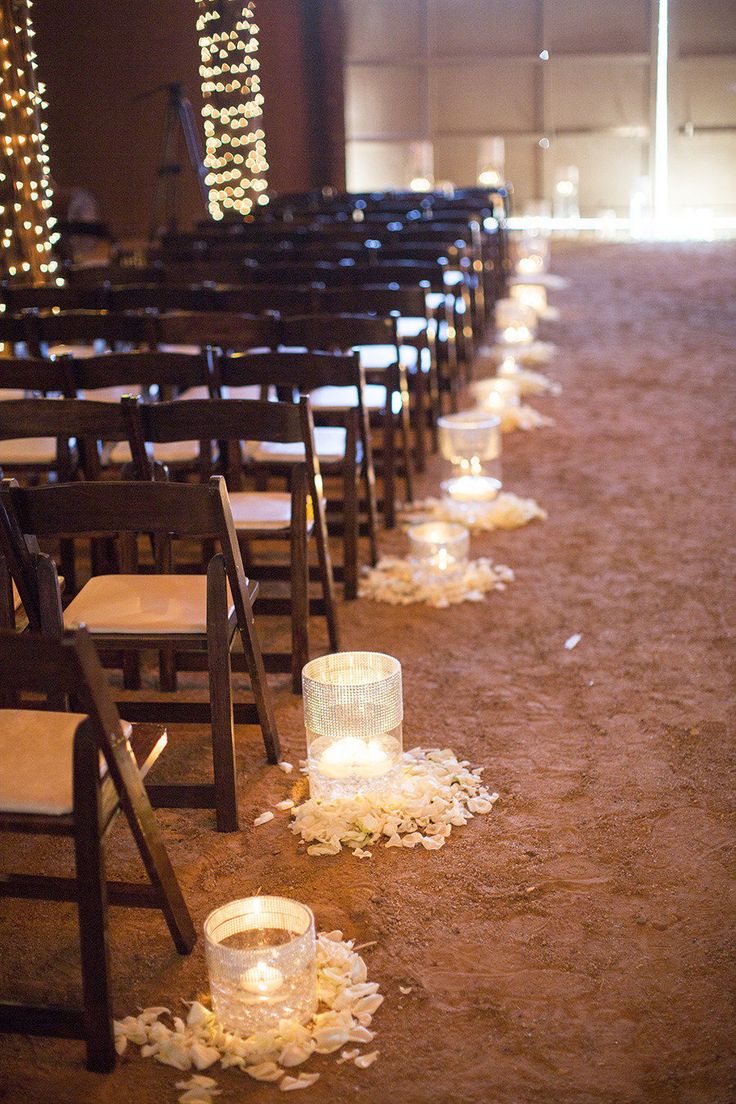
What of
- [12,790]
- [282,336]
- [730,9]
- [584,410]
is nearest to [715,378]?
[584,410]

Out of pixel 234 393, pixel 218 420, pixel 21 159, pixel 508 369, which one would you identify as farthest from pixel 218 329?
pixel 508 369

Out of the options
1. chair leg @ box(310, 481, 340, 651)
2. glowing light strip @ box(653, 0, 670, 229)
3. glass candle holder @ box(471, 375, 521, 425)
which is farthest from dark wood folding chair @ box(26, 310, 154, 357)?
glowing light strip @ box(653, 0, 670, 229)

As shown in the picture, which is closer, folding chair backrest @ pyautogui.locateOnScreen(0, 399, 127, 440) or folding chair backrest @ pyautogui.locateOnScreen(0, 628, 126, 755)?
folding chair backrest @ pyautogui.locateOnScreen(0, 628, 126, 755)

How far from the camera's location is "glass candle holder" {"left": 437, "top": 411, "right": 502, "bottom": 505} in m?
5.31

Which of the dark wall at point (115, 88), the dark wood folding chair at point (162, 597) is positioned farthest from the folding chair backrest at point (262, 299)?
the dark wall at point (115, 88)

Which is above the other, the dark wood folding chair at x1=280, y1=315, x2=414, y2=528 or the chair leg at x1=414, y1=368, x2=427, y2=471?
the dark wood folding chair at x1=280, y1=315, x2=414, y2=528

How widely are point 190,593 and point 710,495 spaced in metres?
3.24

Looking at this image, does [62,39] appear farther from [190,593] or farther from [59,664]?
[59,664]

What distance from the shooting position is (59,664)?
196cm

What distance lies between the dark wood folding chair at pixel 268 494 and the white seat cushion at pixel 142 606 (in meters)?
0.39

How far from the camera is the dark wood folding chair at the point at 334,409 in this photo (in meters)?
4.00

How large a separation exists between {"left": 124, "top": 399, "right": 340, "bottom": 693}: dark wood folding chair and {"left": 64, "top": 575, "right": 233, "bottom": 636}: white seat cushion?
389mm

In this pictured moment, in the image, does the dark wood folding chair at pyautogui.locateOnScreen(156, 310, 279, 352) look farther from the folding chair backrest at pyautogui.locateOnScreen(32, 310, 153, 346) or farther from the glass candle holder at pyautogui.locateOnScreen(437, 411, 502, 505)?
the glass candle holder at pyautogui.locateOnScreen(437, 411, 502, 505)

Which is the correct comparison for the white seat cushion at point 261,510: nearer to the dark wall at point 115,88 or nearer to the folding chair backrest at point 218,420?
the folding chair backrest at point 218,420
